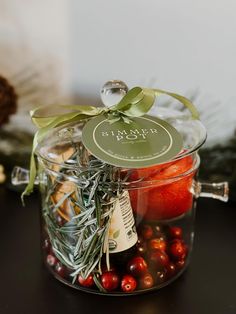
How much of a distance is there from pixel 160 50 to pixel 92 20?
12 centimetres

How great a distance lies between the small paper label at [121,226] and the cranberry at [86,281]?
Result: 0.15ft

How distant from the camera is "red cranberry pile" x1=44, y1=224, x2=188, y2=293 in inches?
28.0

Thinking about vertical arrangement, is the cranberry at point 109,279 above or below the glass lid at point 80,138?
below

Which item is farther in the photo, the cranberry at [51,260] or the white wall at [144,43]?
the white wall at [144,43]

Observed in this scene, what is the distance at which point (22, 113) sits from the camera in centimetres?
98

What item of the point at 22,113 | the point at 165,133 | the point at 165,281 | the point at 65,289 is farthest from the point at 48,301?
the point at 22,113

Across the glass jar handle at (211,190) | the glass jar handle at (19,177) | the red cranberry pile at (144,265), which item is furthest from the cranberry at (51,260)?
the glass jar handle at (211,190)

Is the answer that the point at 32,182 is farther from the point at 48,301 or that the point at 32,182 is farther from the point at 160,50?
the point at 160,50

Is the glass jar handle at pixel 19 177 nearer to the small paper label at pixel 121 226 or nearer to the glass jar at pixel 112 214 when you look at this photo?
the glass jar at pixel 112 214

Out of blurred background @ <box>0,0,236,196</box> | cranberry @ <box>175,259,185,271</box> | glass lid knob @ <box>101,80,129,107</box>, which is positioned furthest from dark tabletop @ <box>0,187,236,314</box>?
Answer: glass lid knob @ <box>101,80,129,107</box>

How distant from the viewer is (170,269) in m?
0.75

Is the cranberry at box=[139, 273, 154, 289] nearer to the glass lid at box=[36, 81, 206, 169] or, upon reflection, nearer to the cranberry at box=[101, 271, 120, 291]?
the cranberry at box=[101, 271, 120, 291]

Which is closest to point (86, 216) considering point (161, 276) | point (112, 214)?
point (112, 214)

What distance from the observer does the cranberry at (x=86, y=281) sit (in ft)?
2.35
